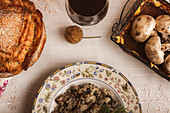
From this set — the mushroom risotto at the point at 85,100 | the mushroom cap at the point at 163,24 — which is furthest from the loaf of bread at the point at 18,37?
the mushroom cap at the point at 163,24

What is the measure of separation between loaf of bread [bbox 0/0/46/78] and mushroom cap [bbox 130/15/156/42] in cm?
41

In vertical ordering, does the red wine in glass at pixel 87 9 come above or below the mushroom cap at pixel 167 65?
above

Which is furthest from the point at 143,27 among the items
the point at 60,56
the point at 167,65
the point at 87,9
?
the point at 60,56

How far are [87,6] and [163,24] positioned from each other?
392 mm

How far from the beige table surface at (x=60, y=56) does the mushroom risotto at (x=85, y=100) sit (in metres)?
0.13

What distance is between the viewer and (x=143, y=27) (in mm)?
910

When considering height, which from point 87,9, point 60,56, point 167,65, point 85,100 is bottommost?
point 85,100

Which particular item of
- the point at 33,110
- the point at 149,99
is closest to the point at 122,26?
the point at 149,99

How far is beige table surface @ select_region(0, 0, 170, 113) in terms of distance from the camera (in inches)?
38.9

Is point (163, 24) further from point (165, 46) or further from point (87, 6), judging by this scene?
point (87, 6)

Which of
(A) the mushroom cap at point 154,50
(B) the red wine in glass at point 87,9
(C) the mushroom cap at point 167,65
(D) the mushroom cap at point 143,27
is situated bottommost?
(C) the mushroom cap at point 167,65

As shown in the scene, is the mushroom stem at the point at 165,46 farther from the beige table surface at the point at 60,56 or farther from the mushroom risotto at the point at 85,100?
the mushroom risotto at the point at 85,100

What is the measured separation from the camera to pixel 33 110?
926 millimetres

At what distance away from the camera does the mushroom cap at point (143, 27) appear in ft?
2.98
